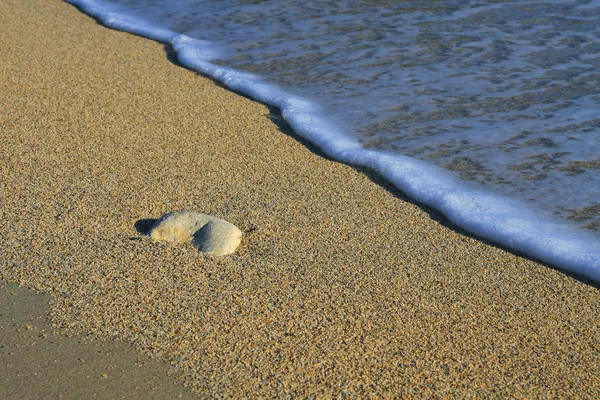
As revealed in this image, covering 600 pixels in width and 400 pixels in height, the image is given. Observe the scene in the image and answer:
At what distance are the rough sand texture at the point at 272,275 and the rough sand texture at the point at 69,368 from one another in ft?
0.23

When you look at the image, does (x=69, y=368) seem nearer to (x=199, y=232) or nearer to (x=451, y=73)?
(x=199, y=232)

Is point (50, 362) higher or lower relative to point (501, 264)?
higher

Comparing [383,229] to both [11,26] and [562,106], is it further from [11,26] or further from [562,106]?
[11,26]

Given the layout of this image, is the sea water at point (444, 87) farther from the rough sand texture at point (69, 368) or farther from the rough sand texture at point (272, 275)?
the rough sand texture at point (69, 368)

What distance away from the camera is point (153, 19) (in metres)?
8.73

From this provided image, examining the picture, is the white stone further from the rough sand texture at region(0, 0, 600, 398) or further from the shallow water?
the shallow water

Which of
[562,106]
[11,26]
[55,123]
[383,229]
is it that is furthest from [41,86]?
[562,106]

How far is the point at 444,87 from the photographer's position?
6.00m

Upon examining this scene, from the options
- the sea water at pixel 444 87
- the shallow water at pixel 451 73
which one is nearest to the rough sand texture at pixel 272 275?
the sea water at pixel 444 87

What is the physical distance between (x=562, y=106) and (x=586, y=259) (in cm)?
232

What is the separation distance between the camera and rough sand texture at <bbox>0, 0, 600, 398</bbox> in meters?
2.65

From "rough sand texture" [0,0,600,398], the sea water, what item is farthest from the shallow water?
"rough sand texture" [0,0,600,398]

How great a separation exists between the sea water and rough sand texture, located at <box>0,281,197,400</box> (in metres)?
2.02

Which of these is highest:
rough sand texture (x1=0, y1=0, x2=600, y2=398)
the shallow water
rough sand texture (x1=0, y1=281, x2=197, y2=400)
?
rough sand texture (x1=0, y1=281, x2=197, y2=400)
